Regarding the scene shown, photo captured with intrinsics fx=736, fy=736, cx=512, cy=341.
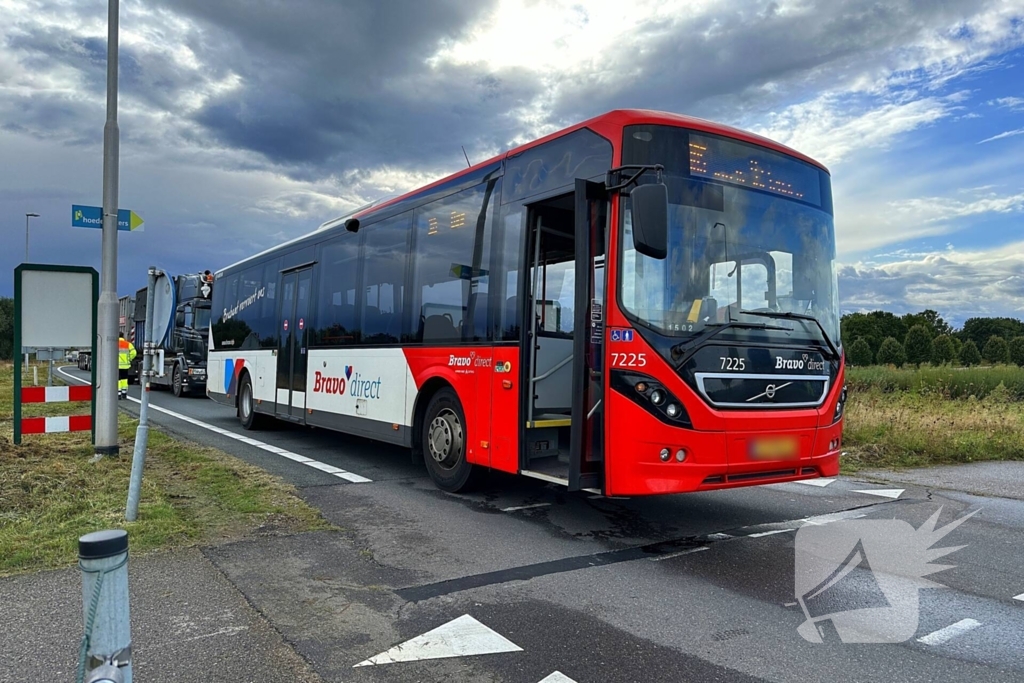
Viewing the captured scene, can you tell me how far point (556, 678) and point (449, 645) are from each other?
2.14ft

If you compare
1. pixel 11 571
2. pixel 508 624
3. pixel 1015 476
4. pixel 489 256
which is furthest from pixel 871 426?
pixel 11 571

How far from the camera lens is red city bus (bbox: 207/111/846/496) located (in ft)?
18.1

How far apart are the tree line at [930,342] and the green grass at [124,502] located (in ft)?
81.8

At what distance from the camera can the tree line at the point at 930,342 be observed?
139ft

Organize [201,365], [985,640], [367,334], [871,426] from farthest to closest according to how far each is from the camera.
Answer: [201,365]
[871,426]
[367,334]
[985,640]

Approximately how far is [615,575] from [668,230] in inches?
101

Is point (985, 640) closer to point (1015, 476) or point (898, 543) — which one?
point (898, 543)

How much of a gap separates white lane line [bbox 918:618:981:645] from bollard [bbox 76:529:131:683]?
3928 mm

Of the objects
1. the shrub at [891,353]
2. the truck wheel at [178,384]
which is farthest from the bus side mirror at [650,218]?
the shrub at [891,353]

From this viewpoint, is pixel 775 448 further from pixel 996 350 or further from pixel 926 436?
pixel 996 350

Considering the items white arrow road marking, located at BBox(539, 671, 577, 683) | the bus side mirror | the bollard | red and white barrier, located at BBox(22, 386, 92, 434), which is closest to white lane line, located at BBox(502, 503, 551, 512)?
the bus side mirror

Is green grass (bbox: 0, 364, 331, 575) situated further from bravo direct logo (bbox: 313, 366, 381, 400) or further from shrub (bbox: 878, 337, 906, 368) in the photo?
shrub (bbox: 878, 337, 906, 368)

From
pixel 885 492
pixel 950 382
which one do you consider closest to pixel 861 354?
pixel 950 382

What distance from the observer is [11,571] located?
4.82 meters
